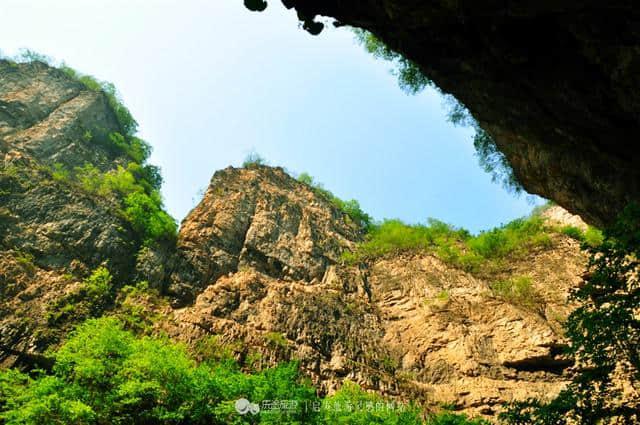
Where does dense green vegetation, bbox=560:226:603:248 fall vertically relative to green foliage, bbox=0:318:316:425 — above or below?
above

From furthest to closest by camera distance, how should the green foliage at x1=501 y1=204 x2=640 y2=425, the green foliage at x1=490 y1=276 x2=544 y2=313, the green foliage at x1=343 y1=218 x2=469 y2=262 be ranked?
the green foliage at x1=343 y1=218 x2=469 y2=262 < the green foliage at x1=490 y1=276 x2=544 y2=313 < the green foliage at x1=501 y1=204 x2=640 y2=425

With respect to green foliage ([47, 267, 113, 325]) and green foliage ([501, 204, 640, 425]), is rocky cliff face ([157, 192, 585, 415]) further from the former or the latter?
green foliage ([501, 204, 640, 425])

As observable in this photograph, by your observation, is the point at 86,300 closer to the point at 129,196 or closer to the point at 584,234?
the point at 129,196

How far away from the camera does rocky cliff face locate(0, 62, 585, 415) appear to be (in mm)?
20016

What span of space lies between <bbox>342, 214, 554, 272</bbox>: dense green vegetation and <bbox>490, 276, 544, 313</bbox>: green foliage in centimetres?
228

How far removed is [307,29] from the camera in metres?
9.96

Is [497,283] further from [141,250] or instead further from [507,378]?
[141,250]

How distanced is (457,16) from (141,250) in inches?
833

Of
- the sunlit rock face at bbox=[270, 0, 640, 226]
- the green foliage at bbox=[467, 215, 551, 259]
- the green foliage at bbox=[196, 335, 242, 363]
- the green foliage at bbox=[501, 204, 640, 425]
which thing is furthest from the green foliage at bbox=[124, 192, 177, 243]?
the green foliage at bbox=[501, 204, 640, 425]

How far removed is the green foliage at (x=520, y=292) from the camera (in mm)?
24078

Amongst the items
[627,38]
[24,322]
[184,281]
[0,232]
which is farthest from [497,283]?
[0,232]

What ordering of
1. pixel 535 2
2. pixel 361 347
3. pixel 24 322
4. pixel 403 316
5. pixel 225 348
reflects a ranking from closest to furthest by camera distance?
1. pixel 535 2
2. pixel 24 322
3. pixel 225 348
4. pixel 361 347
5. pixel 403 316

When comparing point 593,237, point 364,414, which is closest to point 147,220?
point 364,414

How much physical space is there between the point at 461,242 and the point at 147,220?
21.8 m
